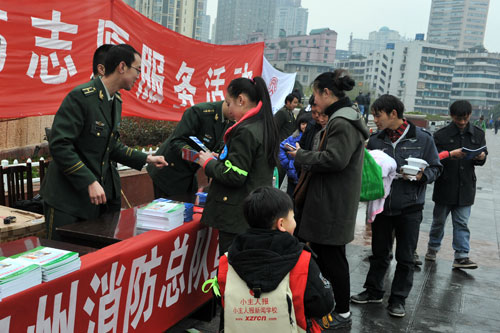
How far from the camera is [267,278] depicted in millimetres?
2088

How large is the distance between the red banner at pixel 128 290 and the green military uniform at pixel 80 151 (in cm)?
57

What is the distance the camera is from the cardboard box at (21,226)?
3.23 meters

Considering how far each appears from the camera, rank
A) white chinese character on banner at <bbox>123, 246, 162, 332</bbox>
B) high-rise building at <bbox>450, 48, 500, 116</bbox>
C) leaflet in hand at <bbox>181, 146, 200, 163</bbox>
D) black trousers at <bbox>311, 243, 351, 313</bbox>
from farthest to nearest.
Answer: high-rise building at <bbox>450, 48, 500, 116</bbox> → black trousers at <bbox>311, 243, 351, 313</bbox> → leaflet in hand at <bbox>181, 146, 200, 163</bbox> → white chinese character on banner at <bbox>123, 246, 162, 332</bbox>

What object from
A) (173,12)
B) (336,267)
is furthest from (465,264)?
(173,12)

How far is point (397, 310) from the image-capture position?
13.1 ft

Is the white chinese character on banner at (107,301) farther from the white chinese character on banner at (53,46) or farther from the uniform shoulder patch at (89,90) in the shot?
the white chinese character on banner at (53,46)

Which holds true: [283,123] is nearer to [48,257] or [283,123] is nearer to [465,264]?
[465,264]

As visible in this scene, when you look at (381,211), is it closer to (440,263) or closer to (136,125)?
(440,263)

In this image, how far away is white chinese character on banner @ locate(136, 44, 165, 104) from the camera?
4902 mm

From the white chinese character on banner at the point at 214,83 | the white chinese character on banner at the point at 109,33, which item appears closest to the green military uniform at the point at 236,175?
the white chinese character on banner at the point at 109,33

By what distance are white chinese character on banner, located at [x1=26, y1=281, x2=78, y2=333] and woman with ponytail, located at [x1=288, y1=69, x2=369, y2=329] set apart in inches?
67.7

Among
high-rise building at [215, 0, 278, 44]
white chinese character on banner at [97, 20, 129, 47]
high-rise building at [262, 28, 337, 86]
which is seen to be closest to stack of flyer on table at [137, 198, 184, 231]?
white chinese character on banner at [97, 20, 129, 47]

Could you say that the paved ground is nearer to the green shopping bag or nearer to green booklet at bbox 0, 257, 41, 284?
the green shopping bag

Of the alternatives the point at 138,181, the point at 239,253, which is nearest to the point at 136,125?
the point at 138,181
